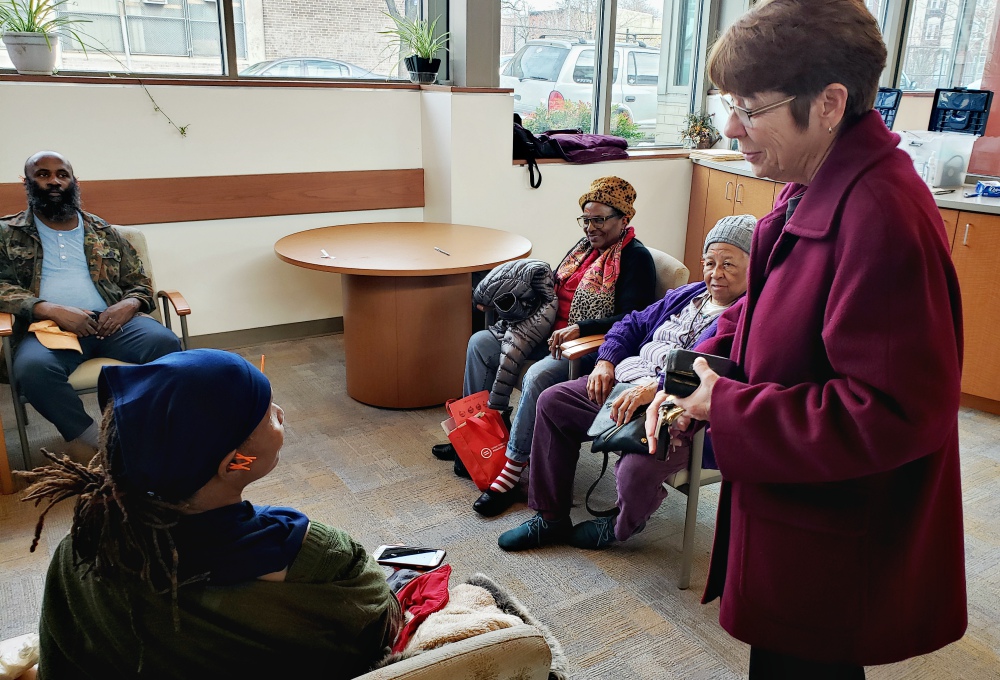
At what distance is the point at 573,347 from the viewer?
2.70 meters

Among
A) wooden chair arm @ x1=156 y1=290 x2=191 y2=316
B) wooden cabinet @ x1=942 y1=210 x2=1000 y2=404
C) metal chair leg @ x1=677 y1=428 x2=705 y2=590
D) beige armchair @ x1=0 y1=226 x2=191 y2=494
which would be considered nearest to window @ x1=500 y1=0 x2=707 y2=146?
wooden cabinet @ x1=942 y1=210 x2=1000 y2=404

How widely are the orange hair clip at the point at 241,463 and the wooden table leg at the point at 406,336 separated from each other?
2.28 m

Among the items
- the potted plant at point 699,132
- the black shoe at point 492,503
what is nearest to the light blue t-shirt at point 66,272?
the black shoe at point 492,503

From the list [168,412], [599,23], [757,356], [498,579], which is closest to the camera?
[168,412]

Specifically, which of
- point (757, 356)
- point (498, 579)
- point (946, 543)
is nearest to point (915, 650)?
point (946, 543)

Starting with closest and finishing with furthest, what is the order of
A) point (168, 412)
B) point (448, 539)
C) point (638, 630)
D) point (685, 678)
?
point (168, 412) → point (685, 678) → point (638, 630) → point (448, 539)

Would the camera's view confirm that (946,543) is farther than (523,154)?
No

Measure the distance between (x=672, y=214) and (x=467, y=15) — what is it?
193 centimetres

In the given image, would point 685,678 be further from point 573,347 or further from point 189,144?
point 189,144

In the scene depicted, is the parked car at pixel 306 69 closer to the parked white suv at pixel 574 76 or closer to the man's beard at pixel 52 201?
the parked white suv at pixel 574 76

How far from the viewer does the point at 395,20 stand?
173 inches

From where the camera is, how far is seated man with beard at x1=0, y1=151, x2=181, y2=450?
2.88m

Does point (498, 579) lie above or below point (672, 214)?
below

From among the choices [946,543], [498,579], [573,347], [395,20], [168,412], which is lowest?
[498,579]
